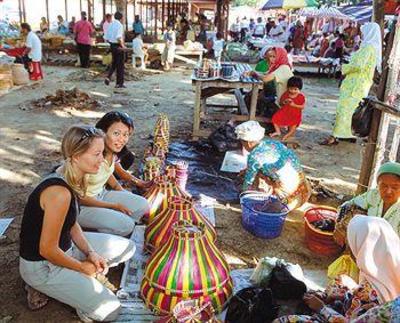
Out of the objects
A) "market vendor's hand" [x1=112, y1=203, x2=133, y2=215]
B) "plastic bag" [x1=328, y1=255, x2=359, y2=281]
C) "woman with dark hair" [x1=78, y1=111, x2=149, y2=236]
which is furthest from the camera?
"market vendor's hand" [x1=112, y1=203, x2=133, y2=215]

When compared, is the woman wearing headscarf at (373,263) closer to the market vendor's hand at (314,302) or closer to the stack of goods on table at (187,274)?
the market vendor's hand at (314,302)

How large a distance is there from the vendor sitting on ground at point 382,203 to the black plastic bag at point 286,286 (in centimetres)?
68

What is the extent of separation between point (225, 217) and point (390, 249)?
226 cm

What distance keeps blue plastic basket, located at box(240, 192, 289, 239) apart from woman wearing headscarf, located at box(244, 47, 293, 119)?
3042 mm

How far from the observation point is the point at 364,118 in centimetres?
398

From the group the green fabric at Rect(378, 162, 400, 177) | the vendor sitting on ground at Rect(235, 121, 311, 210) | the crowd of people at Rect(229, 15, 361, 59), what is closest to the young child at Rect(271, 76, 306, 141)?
the vendor sitting on ground at Rect(235, 121, 311, 210)

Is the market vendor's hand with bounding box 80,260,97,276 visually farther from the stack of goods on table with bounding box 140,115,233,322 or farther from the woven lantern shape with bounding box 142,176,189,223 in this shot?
the woven lantern shape with bounding box 142,176,189,223

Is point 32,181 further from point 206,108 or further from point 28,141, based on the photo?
point 206,108

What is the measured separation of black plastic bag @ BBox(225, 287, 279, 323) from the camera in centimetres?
242

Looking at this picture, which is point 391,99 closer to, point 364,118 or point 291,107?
point 364,118

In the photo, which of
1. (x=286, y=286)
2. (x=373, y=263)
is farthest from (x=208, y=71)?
(x=373, y=263)

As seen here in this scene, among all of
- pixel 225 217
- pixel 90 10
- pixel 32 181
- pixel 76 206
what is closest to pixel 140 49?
pixel 90 10

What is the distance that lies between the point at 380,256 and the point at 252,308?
81cm

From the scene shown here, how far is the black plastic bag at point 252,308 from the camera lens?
2420 millimetres
